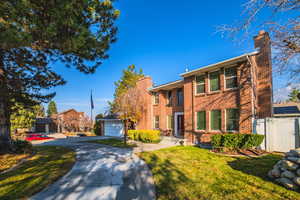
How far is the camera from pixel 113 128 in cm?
2192

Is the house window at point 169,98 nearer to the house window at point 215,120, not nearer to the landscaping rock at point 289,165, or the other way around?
the house window at point 215,120

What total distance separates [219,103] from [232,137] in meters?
2.92

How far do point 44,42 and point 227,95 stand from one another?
10.8 meters

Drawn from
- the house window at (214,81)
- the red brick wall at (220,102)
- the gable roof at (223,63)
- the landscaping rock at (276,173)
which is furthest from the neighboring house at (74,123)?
the landscaping rock at (276,173)

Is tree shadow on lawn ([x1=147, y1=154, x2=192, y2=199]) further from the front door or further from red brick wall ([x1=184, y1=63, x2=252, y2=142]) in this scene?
the front door

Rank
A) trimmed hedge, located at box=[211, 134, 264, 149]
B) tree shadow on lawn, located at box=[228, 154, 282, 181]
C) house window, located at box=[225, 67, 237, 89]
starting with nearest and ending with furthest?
tree shadow on lawn, located at box=[228, 154, 282, 181], trimmed hedge, located at box=[211, 134, 264, 149], house window, located at box=[225, 67, 237, 89]

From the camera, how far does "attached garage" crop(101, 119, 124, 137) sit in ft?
67.4

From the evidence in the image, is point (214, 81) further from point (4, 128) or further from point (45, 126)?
point (45, 126)

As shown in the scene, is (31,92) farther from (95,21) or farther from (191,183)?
(191,183)

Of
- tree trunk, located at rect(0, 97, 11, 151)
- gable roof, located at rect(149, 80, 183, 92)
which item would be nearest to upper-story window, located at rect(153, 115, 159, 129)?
gable roof, located at rect(149, 80, 183, 92)

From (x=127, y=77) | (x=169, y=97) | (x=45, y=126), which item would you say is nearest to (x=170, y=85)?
(x=169, y=97)

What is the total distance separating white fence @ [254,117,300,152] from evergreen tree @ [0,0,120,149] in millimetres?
9821

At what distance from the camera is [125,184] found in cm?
438

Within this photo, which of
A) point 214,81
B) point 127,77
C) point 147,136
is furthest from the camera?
point 127,77
